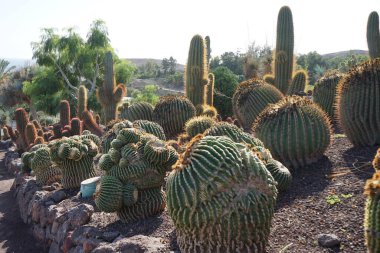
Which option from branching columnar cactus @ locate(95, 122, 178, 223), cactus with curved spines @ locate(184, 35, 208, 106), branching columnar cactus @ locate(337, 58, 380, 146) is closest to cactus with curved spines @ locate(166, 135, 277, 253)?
branching columnar cactus @ locate(95, 122, 178, 223)

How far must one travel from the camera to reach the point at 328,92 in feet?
24.1

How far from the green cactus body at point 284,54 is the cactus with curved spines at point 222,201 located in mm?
7245

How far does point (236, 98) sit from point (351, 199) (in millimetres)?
3986

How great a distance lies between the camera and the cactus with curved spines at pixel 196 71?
921 centimetres

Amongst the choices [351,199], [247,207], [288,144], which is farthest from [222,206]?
[288,144]

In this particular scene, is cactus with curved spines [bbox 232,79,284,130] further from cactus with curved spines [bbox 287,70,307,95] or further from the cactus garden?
cactus with curved spines [bbox 287,70,307,95]

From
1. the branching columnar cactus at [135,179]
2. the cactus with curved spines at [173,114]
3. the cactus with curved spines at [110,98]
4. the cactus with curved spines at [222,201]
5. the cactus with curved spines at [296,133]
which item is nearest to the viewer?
the cactus with curved spines at [222,201]

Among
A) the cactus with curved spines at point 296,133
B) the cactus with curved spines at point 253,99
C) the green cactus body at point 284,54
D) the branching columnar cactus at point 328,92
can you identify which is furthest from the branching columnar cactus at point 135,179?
the green cactus body at point 284,54

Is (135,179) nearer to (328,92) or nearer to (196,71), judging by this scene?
(328,92)

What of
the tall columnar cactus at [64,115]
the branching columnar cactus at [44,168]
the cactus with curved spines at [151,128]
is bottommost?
the branching columnar cactus at [44,168]

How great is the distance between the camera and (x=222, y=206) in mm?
3086

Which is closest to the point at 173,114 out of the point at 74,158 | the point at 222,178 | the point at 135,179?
the point at 74,158

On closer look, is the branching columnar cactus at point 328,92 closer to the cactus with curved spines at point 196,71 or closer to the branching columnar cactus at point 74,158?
the cactus with curved spines at point 196,71

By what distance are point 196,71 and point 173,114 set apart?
1.62m
